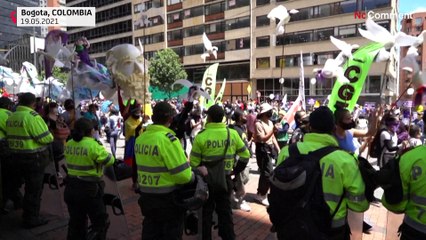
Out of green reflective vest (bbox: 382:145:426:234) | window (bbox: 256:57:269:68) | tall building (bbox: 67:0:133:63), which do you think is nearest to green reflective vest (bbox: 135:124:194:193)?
green reflective vest (bbox: 382:145:426:234)

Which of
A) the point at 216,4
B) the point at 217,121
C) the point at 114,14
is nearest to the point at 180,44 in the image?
the point at 216,4

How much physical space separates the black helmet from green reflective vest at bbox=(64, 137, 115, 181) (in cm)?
114

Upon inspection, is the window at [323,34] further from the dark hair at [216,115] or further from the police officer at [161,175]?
the police officer at [161,175]

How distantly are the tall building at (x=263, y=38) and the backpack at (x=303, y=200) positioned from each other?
101ft

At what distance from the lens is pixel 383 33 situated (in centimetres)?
454

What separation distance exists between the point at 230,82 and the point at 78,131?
43.4 m

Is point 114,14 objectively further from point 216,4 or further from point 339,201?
point 339,201

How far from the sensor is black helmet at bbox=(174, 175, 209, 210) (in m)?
3.51

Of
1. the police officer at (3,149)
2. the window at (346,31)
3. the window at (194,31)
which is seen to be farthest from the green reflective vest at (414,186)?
the window at (194,31)

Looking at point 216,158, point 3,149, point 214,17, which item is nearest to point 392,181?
point 216,158

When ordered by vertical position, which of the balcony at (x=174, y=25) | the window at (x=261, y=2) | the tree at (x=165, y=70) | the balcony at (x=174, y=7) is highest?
the balcony at (x=174, y=7)

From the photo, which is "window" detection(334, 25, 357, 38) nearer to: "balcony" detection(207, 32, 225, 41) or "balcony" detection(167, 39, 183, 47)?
"balcony" detection(207, 32, 225, 41)

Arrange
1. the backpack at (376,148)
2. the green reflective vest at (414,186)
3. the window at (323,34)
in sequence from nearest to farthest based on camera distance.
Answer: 1. the green reflective vest at (414,186)
2. the backpack at (376,148)
3. the window at (323,34)

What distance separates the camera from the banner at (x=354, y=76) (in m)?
5.83
